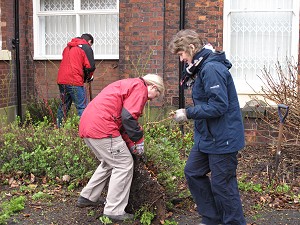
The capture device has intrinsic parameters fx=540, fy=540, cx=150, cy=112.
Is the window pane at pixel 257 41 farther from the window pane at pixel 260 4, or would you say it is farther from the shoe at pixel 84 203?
the shoe at pixel 84 203

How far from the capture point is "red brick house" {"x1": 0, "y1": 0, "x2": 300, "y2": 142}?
9.62m

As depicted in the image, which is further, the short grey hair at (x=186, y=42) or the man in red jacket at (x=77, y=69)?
the man in red jacket at (x=77, y=69)

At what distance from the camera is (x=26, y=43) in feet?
37.0

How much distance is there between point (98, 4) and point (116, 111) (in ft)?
20.3

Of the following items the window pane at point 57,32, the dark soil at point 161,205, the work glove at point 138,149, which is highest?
the window pane at point 57,32

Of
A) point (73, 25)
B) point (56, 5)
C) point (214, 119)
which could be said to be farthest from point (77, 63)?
point (214, 119)

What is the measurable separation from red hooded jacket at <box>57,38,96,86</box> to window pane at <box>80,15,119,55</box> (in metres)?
1.45

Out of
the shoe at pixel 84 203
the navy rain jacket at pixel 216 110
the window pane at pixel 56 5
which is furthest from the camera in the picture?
the window pane at pixel 56 5

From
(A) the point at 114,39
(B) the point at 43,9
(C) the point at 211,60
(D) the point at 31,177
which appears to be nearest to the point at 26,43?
(B) the point at 43,9

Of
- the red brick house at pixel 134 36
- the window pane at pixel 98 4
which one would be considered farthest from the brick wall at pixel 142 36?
the window pane at pixel 98 4

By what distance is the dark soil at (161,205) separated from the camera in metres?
5.44

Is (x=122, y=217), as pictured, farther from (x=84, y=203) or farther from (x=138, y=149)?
(x=138, y=149)

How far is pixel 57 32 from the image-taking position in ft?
37.2

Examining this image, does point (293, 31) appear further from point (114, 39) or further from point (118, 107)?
point (118, 107)
